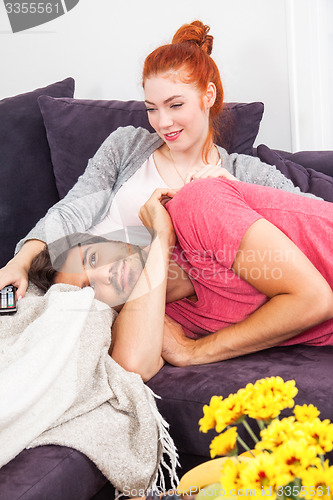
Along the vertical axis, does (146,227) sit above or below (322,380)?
above

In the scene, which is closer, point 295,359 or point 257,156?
point 295,359

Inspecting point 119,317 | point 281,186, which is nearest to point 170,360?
point 119,317

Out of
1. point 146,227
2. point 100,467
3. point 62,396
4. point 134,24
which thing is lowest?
point 100,467

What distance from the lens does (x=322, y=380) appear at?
3.94ft

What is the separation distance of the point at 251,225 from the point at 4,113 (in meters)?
1.19

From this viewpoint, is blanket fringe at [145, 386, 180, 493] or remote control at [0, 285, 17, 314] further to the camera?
remote control at [0, 285, 17, 314]

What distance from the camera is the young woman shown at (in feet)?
5.98

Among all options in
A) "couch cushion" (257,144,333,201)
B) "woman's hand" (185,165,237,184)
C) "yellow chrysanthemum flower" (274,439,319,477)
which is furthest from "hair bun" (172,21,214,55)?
"yellow chrysanthemum flower" (274,439,319,477)

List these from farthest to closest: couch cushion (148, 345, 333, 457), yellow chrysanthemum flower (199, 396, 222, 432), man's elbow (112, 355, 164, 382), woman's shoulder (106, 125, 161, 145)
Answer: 1. woman's shoulder (106, 125, 161, 145)
2. man's elbow (112, 355, 164, 382)
3. couch cushion (148, 345, 333, 457)
4. yellow chrysanthemum flower (199, 396, 222, 432)

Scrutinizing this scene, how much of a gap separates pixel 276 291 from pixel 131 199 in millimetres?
770

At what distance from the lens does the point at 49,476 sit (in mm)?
1046

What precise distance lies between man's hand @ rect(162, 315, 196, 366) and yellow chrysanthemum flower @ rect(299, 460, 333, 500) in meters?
0.83

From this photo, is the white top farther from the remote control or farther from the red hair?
the remote control

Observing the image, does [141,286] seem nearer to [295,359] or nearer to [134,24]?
[295,359]
